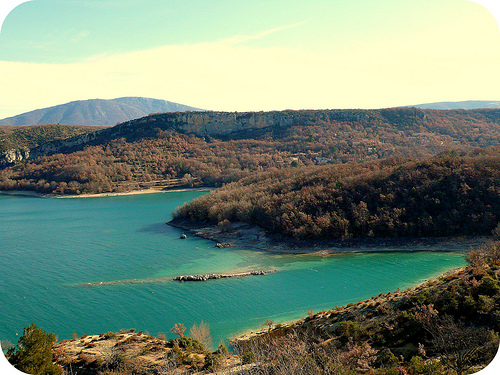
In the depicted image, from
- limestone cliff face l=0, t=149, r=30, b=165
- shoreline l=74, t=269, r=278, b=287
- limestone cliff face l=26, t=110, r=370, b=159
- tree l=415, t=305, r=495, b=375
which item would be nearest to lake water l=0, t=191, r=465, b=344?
shoreline l=74, t=269, r=278, b=287

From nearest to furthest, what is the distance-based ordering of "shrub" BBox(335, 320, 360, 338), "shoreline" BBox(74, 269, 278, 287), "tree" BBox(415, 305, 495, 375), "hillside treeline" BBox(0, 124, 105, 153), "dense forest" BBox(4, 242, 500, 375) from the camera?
1. "tree" BBox(415, 305, 495, 375)
2. "dense forest" BBox(4, 242, 500, 375)
3. "shrub" BBox(335, 320, 360, 338)
4. "shoreline" BBox(74, 269, 278, 287)
5. "hillside treeline" BBox(0, 124, 105, 153)

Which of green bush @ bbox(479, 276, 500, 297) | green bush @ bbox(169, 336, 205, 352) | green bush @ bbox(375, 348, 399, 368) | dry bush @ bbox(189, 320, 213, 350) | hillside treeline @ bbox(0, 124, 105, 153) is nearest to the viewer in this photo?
green bush @ bbox(375, 348, 399, 368)

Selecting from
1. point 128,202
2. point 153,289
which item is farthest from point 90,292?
point 128,202

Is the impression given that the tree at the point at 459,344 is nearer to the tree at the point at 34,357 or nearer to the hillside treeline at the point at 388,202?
the tree at the point at 34,357

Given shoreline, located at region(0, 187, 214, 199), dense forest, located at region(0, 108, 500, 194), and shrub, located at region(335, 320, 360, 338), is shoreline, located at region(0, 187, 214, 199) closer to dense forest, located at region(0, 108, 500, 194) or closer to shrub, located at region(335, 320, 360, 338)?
dense forest, located at region(0, 108, 500, 194)

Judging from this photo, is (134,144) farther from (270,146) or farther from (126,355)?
(126,355)
